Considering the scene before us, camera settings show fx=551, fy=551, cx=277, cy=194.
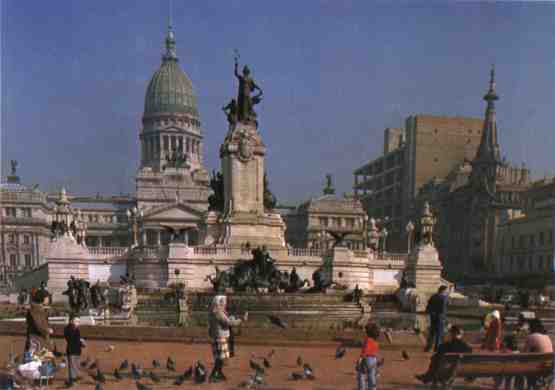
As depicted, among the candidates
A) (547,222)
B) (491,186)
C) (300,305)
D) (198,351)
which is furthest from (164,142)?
(198,351)

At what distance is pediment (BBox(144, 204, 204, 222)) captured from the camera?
103312 mm

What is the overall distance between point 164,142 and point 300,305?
4600 inches

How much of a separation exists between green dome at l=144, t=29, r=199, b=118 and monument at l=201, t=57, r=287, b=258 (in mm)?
100033

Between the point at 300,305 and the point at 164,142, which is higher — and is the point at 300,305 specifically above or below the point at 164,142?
below

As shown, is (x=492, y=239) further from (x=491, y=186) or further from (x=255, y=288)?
(x=255, y=288)

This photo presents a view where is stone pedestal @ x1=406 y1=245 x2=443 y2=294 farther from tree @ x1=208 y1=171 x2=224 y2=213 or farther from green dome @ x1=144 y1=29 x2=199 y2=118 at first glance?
green dome @ x1=144 y1=29 x2=199 y2=118

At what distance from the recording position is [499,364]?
11.9 m

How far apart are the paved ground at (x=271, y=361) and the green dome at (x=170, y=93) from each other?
424 ft

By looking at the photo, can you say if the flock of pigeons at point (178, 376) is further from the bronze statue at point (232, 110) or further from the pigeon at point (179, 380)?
the bronze statue at point (232, 110)

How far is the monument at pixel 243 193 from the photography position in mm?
45781

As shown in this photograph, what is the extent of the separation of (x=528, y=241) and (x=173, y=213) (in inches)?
2569

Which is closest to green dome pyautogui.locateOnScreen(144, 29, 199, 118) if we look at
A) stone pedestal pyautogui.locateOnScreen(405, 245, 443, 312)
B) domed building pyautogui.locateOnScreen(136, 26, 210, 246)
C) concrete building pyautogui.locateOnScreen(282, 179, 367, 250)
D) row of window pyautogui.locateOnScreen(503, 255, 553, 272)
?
domed building pyautogui.locateOnScreen(136, 26, 210, 246)

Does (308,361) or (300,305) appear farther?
(300,305)

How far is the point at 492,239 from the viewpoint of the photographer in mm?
74000
